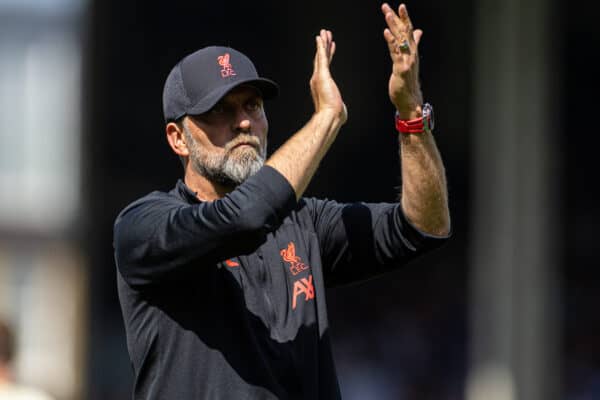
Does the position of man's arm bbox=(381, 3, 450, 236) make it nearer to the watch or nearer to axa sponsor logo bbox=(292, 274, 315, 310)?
the watch

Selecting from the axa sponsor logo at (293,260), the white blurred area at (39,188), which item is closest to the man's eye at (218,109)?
the axa sponsor logo at (293,260)

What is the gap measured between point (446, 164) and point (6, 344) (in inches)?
286

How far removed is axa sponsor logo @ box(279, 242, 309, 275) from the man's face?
226 millimetres

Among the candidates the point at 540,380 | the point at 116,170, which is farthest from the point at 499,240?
the point at 116,170

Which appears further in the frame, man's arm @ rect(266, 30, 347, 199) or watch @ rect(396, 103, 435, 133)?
watch @ rect(396, 103, 435, 133)

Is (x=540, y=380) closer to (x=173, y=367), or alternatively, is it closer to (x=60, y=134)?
(x=173, y=367)

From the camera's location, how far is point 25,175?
715 inches

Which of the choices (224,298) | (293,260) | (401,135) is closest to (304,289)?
(293,260)

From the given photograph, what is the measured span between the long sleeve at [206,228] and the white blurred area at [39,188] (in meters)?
13.6

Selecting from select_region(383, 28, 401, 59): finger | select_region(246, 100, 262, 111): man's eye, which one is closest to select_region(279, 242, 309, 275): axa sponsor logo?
select_region(246, 100, 262, 111): man's eye

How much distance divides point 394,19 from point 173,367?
1.05 metres

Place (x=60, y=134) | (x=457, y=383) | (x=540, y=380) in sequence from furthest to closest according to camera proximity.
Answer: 1. (x=60, y=134)
2. (x=457, y=383)
3. (x=540, y=380)

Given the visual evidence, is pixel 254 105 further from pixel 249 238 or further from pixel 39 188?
pixel 39 188

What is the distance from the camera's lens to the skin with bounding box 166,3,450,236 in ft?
10.0
